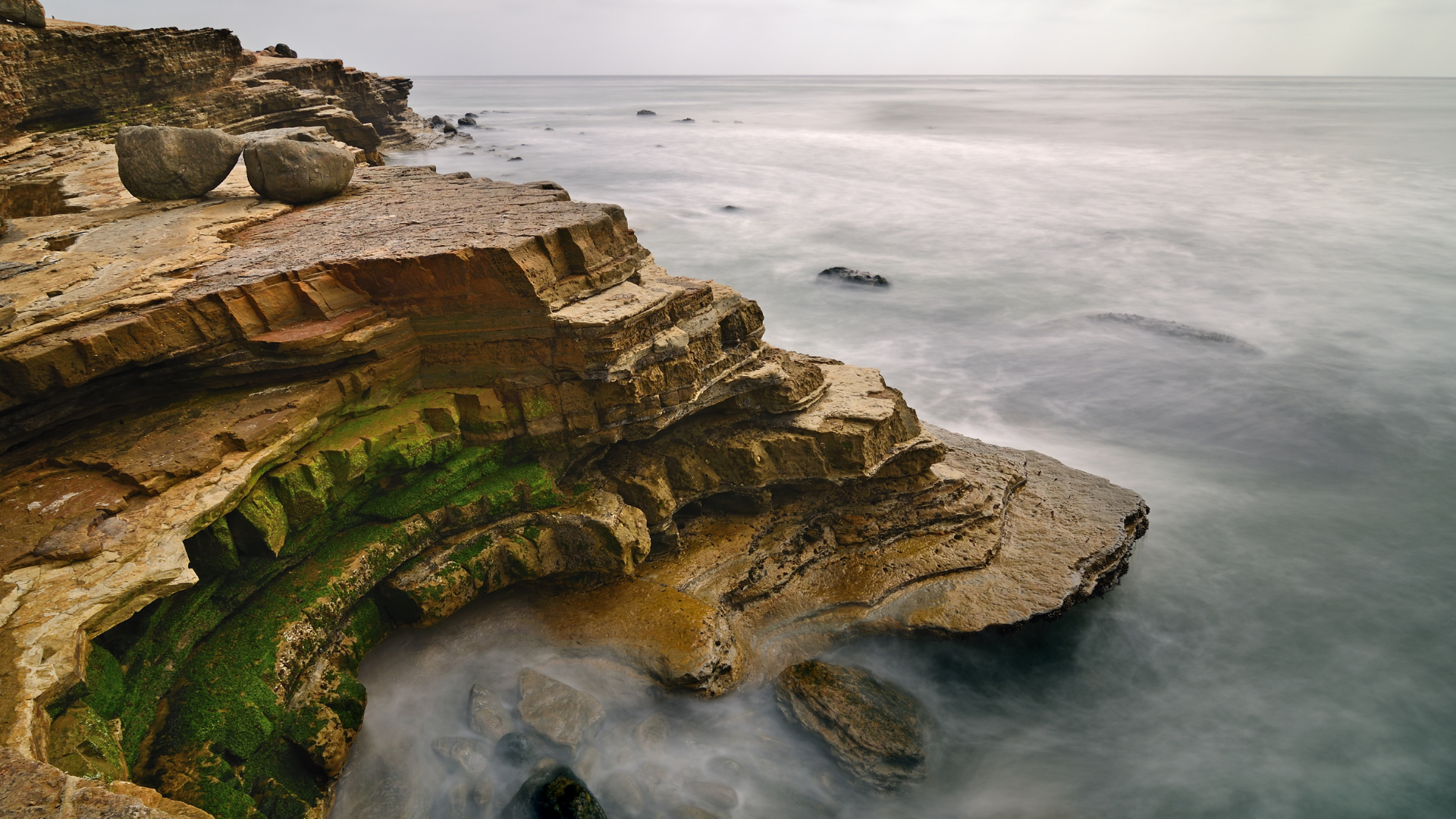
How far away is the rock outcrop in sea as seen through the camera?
4012 mm

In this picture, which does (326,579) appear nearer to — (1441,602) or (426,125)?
(1441,602)

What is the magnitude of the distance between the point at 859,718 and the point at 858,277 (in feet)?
36.8

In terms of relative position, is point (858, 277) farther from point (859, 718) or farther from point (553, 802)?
point (553, 802)

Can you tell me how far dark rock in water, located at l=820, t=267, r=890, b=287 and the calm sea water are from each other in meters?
0.66

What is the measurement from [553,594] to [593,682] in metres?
0.78

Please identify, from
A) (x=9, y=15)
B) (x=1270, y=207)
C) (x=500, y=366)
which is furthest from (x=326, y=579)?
(x=1270, y=207)

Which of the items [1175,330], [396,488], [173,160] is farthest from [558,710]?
[1175,330]

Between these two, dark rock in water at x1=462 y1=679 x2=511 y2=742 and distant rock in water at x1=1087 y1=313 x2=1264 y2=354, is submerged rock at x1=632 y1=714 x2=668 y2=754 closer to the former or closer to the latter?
dark rock in water at x1=462 y1=679 x2=511 y2=742

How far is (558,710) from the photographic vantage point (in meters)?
5.20

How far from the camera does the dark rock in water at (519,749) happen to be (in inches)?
198

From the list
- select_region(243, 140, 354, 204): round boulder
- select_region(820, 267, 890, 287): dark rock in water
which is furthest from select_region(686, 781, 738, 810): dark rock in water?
select_region(820, 267, 890, 287): dark rock in water

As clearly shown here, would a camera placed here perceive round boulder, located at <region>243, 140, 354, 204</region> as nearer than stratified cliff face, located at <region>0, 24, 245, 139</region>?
Yes

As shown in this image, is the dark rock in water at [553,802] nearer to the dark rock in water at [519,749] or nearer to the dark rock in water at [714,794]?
the dark rock in water at [519,749]

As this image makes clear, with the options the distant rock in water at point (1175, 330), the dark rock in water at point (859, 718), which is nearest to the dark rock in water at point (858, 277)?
the distant rock in water at point (1175, 330)
